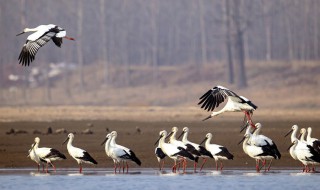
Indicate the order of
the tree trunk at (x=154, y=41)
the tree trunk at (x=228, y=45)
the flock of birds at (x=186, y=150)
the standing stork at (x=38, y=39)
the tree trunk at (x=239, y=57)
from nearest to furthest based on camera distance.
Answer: the flock of birds at (x=186, y=150), the standing stork at (x=38, y=39), the tree trunk at (x=239, y=57), the tree trunk at (x=228, y=45), the tree trunk at (x=154, y=41)

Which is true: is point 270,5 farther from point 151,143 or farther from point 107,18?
point 151,143

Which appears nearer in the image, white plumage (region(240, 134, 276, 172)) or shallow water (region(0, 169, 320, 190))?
shallow water (region(0, 169, 320, 190))

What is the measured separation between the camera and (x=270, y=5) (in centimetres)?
7231

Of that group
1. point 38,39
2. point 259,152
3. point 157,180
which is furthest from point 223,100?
point 38,39

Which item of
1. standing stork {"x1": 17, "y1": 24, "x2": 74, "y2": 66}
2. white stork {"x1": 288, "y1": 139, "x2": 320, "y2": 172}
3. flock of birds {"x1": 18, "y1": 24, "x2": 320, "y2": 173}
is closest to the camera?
white stork {"x1": 288, "y1": 139, "x2": 320, "y2": 172}

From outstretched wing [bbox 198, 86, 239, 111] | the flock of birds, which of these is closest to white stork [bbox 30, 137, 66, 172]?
the flock of birds

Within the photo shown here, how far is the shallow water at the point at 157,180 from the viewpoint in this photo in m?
17.0

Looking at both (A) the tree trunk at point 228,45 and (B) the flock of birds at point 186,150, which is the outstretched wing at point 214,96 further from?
(A) the tree trunk at point 228,45

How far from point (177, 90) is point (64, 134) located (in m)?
24.9

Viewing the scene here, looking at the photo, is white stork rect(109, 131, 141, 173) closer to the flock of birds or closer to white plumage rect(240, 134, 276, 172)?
the flock of birds

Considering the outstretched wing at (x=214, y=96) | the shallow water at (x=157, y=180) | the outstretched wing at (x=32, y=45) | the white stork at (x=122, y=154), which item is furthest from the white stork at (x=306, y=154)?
the outstretched wing at (x=32, y=45)

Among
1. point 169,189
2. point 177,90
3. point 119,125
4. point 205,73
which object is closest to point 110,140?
point 169,189

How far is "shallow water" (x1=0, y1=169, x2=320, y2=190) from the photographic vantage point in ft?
55.9

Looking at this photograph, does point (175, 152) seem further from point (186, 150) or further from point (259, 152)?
point (259, 152)
